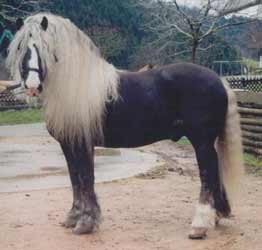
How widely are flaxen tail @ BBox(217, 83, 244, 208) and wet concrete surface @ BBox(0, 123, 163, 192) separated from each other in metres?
2.79

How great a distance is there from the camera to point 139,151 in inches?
428

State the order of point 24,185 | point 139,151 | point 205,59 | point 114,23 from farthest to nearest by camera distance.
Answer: point 114,23 < point 205,59 < point 139,151 < point 24,185

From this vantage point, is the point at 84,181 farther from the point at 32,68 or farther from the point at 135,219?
the point at 32,68

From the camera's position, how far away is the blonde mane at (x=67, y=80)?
15.8 ft

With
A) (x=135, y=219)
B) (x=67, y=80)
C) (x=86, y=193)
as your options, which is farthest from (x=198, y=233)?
(x=67, y=80)

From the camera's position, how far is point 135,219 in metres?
5.69

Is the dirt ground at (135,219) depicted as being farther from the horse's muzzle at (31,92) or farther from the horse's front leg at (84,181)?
the horse's muzzle at (31,92)

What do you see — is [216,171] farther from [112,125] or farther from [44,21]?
[44,21]

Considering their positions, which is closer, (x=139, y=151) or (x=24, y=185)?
(x=24, y=185)

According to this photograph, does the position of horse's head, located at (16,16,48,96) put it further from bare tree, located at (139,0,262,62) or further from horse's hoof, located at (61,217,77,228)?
bare tree, located at (139,0,262,62)

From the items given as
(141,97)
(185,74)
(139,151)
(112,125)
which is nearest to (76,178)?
(112,125)

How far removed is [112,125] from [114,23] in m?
26.9

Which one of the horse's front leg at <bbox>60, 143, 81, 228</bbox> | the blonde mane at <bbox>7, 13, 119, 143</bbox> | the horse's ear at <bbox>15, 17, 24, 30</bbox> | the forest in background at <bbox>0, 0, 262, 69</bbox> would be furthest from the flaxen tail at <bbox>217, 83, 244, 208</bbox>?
the forest in background at <bbox>0, 0, 262, 69</bbox>

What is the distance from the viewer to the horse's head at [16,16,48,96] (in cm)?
466
